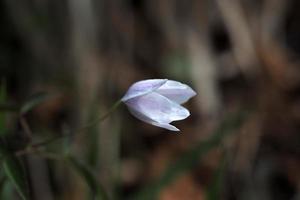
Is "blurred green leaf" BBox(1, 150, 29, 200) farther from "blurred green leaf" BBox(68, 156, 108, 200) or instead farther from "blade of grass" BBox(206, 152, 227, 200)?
"blade of grass" BBox(206, 152, 227, 200)

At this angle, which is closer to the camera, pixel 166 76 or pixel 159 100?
pixel 159 100

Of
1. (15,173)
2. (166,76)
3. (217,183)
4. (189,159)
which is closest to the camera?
(15,173)

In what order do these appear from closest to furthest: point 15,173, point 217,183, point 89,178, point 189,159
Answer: point 15,173, point 89,178, point 217,183, point 189,159

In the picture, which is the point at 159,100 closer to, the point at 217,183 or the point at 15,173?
the point at 15,173

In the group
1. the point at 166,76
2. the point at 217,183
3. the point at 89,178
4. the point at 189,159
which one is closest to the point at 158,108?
the point at 89,178

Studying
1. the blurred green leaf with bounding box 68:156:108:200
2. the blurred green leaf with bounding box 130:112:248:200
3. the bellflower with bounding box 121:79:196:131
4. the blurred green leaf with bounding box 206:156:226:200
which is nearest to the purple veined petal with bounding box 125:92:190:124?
the bellflower with bounding box 121:79:196:131

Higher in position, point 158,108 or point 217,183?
point 158,108
